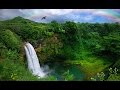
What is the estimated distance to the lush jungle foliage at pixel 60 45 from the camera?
12.2 ft

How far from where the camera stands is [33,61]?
3715 millimetres

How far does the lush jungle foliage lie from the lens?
3.73 metres

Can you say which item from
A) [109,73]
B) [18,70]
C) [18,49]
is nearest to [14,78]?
[18,70]

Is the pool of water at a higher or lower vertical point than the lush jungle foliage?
lower

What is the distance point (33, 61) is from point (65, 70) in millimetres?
408

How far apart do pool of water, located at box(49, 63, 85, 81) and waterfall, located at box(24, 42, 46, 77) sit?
0.47 feet

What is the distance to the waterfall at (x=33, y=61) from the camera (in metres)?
3.72

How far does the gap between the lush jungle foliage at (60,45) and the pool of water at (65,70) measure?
51mm

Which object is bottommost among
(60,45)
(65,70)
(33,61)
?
(65,70)

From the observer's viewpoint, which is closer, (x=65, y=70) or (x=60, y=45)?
(x=65, y=70)

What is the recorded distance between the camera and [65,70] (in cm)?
371

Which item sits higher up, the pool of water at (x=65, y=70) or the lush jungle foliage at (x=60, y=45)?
the lush jungle foliage at (x=60, y=45)

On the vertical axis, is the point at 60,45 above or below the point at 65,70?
above
